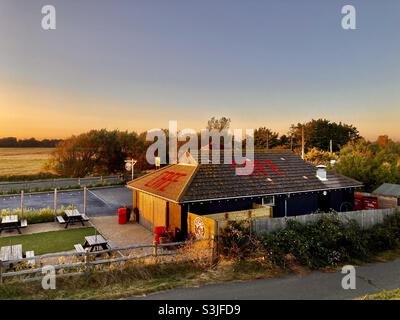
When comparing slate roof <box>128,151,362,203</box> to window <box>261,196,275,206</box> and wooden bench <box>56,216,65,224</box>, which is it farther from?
wooden bench <box>56,216,65,224</box>

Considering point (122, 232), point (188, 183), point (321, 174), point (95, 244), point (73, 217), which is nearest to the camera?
point (95, 244)

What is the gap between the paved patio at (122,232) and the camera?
1523 centimetres

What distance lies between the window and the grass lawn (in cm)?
946

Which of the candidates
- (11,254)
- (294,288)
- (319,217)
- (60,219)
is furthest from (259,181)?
(60,219)

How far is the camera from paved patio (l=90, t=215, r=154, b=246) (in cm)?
1523

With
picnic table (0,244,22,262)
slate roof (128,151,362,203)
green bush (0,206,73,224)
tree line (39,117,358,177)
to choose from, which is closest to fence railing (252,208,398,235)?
slate roof (128,151,362,203)

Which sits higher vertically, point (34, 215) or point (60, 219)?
point (34, 215)

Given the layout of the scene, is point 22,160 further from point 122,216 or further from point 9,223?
point 122,216

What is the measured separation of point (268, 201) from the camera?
1656 cm

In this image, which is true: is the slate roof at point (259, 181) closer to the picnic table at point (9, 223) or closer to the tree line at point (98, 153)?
the picnic table at point (9, 223)

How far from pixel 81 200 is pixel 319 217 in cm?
2044

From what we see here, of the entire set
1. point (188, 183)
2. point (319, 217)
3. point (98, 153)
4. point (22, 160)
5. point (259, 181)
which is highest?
point (98, 153)

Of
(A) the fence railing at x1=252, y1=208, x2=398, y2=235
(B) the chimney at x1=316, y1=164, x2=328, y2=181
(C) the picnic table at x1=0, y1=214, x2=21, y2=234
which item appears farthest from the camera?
(B) the chimney at x1=316, y1=164, x2=328, y2=181

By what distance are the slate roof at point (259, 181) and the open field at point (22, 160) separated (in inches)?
1155
